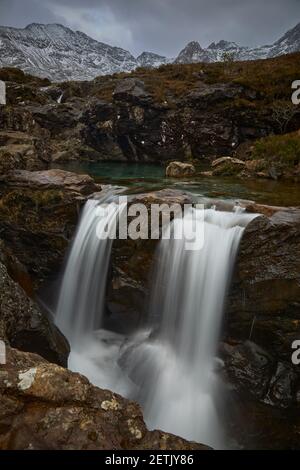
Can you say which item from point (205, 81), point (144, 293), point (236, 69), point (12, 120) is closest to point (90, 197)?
point (144, 293)

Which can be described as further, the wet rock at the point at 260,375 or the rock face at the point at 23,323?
the wet rock at the point at 260,375

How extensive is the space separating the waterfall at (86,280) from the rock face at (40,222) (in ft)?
2.30

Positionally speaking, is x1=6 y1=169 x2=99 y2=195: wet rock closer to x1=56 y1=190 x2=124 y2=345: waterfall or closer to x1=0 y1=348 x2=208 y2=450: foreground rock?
x1=56 y1=190 x2=124 y2=345: waterfall

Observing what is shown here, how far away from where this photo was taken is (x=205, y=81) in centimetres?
4091

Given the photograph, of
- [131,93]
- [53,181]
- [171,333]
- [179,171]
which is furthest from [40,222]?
[131,93]

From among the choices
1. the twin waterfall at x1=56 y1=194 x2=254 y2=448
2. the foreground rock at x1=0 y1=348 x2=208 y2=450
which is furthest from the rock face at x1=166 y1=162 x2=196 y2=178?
the foreground rock at x1=0 y1=348 x2=208 y2=450

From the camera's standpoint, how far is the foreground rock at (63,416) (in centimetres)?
370

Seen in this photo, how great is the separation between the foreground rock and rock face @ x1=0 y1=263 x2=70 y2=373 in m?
2.74

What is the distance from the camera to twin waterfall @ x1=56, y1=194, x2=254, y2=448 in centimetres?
810

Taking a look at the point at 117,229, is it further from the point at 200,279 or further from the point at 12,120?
the point at 12,120

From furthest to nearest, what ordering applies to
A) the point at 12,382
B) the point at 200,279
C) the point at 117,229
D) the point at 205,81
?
the point at 205,81 → the point at 117,229 → the point at 200,279 → the point at 12,382

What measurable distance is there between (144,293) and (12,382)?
19.7 feet

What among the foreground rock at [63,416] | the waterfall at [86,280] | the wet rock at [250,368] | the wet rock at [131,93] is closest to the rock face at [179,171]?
the waterfall at [86,280]

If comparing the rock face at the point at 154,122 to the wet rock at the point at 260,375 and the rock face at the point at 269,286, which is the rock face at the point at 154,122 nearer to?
the rock face at the point at 269,286
